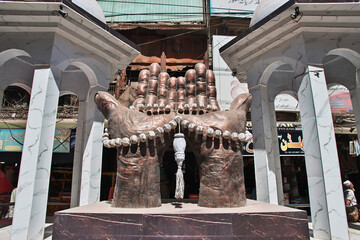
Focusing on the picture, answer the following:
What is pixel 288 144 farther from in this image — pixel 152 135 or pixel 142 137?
pixel 142 137

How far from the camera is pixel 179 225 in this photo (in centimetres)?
360

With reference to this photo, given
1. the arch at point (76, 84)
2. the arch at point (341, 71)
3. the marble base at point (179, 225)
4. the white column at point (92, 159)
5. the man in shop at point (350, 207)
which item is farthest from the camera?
the arch at point (76, 84)

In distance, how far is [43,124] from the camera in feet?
18.0

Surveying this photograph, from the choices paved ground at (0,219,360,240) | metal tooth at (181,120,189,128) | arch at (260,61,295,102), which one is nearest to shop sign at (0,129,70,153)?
paved ground at (0,219,360,240)

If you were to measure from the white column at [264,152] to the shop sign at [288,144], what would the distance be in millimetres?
3434

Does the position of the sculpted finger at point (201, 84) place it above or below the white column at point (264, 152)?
above

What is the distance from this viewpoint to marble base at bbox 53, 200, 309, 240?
3574 millimetres

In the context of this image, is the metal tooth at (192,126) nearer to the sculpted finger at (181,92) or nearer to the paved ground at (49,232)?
the sculpted finger at (181,92)

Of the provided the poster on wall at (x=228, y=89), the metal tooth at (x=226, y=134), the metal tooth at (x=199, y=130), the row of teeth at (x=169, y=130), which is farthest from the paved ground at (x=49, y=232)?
the poster on wall at (x=228, y=89)

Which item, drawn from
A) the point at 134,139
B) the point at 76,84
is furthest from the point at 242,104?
the point at 76,84

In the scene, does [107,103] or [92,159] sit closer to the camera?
[107,103]

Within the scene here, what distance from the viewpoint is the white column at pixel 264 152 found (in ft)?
22.5

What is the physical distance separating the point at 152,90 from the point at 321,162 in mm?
4175

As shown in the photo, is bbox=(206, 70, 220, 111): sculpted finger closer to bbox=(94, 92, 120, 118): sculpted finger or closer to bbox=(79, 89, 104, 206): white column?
bbox=(94, 92, 120, 118): sculpted finger
